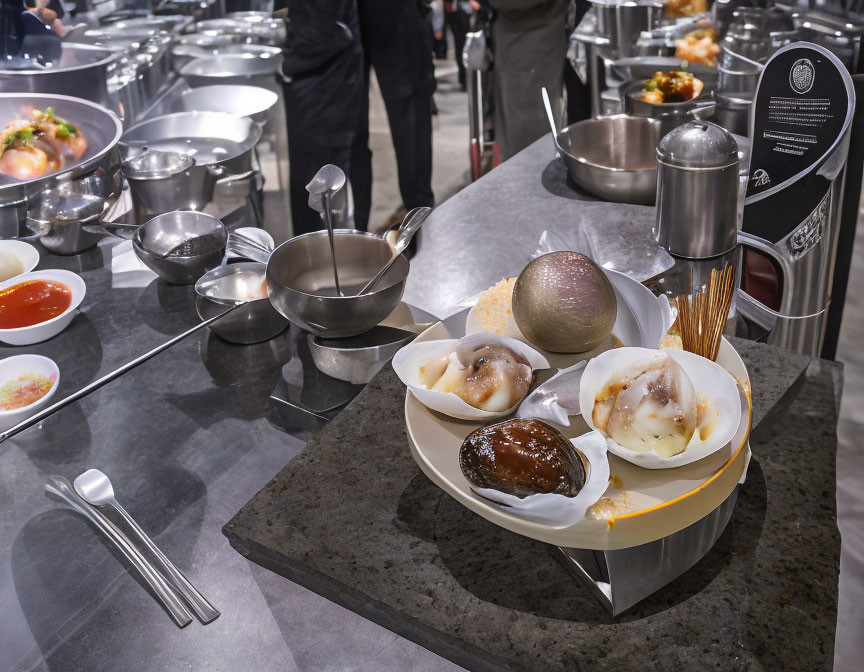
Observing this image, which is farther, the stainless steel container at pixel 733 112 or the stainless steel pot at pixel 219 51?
the stainless steel pot at pixel 219 51

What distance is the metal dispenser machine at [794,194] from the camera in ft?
2.71

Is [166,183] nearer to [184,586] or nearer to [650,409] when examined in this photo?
[184,586]

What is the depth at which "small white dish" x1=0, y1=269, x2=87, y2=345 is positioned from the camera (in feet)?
3.01

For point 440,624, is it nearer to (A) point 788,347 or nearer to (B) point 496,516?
(B) point 496,516

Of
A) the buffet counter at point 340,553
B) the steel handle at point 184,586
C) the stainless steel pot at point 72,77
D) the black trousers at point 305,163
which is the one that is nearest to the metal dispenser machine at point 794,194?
the buffet counter at point 340,553

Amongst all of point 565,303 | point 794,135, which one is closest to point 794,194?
point 794,135

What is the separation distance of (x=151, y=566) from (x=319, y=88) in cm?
187

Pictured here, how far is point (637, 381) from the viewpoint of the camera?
53cm

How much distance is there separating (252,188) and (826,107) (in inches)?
40.8

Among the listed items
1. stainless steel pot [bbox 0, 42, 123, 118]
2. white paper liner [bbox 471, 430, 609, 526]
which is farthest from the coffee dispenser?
stainless steel pot [bbox 0, 42, 123, 118]

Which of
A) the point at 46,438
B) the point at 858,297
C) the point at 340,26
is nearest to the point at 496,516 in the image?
the point at 46,438

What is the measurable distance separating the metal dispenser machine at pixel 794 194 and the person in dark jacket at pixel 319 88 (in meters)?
1.53

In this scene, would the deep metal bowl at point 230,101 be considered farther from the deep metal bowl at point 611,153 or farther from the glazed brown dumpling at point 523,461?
the glazed brown dumpling at point 523,461

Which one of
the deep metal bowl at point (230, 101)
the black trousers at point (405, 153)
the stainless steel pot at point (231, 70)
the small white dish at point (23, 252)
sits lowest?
the black trousers at point (405, 153)
